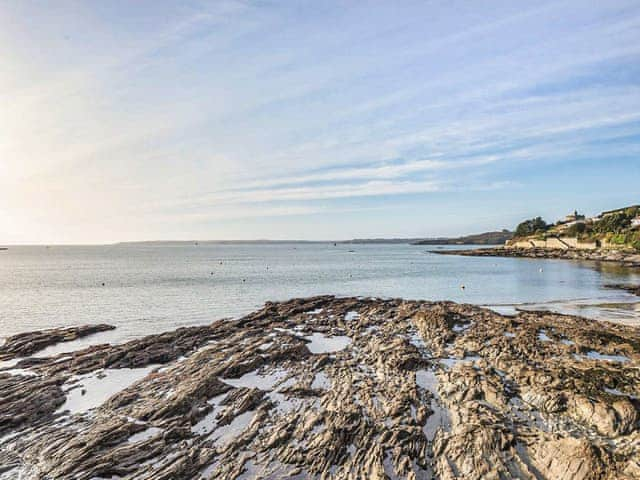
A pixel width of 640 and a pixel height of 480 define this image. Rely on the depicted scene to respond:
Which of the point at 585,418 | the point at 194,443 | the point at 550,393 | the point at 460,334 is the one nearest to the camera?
the point at 194,443

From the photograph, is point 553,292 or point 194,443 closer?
point 194,443

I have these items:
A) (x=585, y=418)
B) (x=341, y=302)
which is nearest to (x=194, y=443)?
(x=585, y=418)

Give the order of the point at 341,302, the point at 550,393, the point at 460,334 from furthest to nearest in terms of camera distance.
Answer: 1. the point at 341,302
2. the point at 460,334
3. the point at 550,393

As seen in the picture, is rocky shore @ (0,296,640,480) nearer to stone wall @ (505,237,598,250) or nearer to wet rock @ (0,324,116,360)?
wet rock @ (0,324,116,360)

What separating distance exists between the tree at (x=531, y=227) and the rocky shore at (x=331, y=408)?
155m

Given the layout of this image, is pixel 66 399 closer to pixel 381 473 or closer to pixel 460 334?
pixel 381 473

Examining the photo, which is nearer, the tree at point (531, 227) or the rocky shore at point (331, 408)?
the rocky shore at point (331, 408)

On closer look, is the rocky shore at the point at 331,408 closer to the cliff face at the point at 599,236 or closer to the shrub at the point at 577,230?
the cliff face at the point at 599,236

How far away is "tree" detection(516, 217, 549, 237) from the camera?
512ft

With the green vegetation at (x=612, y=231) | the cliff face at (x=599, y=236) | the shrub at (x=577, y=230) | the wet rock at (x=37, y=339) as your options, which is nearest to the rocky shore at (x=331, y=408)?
the wet rock at (x=37, y=339)

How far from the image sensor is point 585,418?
10.8m

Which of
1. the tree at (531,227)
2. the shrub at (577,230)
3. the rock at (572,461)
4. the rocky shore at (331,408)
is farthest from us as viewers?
the tree at (531,227)

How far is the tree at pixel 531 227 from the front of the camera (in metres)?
156

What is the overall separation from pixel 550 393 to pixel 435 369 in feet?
15.1
